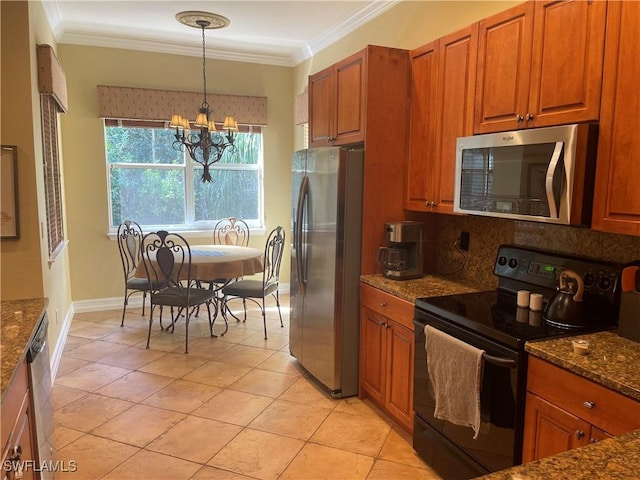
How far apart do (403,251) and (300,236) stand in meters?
0.79

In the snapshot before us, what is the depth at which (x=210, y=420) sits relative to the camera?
287cm

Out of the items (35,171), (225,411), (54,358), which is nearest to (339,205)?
(225,411)

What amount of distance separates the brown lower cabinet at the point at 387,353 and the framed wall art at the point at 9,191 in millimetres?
2307

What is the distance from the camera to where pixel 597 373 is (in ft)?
4.97

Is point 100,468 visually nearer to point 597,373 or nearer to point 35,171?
point 35,171

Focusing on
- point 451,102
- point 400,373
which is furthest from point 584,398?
point 451,102

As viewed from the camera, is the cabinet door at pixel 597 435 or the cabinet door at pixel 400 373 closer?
the cabinet door at pixel 597 435

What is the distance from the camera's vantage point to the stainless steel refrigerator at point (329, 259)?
2977 millimetres

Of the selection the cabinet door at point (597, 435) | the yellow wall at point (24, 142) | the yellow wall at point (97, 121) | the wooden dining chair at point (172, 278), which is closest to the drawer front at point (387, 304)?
the cabinet door at point (597, 435)

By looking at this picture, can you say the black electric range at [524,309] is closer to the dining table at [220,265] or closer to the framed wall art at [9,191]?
the dining table at [220,265]

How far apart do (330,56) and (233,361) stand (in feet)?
10.5

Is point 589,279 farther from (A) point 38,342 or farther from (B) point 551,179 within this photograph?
(A) point 38,342

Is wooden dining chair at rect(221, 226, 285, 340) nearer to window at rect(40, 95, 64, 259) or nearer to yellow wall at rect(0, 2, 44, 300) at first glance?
window at rect(40, 95, 64, 259)

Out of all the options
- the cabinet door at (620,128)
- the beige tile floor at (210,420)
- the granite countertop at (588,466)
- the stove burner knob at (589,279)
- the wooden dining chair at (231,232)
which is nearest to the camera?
the granite countertop at (588,466)
